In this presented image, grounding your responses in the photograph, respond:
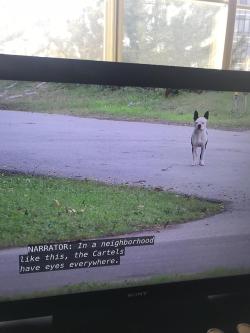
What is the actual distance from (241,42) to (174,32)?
478mm

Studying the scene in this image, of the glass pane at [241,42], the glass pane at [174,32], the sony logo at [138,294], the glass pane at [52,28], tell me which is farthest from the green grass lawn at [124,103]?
the glass pane at [241,42]

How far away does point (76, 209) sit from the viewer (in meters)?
0.96

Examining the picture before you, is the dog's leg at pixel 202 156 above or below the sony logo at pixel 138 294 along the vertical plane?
above

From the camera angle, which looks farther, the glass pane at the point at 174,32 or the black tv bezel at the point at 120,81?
the glass pane at the point at 174,32

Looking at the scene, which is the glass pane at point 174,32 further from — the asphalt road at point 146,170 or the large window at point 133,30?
the asphalt road at point 146,170

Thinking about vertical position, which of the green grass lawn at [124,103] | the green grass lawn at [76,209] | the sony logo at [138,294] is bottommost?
the sony logo at [138,294]

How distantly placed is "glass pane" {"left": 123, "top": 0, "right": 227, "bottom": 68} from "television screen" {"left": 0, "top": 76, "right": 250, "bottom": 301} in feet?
4.54

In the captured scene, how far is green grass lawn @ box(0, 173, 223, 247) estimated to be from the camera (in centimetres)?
92

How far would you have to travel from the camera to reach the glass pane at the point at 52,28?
6.49 feet

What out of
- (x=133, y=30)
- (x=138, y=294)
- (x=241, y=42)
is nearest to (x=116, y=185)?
(x=138, y=294)

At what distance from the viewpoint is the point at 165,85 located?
3.20ft

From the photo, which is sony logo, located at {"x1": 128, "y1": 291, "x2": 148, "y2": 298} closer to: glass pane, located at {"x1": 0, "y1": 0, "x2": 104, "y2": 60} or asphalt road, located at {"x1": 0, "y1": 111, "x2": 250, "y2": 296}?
asphalt road, located at {"x1": 0, "y1": 111, "x2": 250, "y2": 296}

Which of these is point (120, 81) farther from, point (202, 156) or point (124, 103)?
point (202, 156)

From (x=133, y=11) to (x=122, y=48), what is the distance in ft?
0.70
